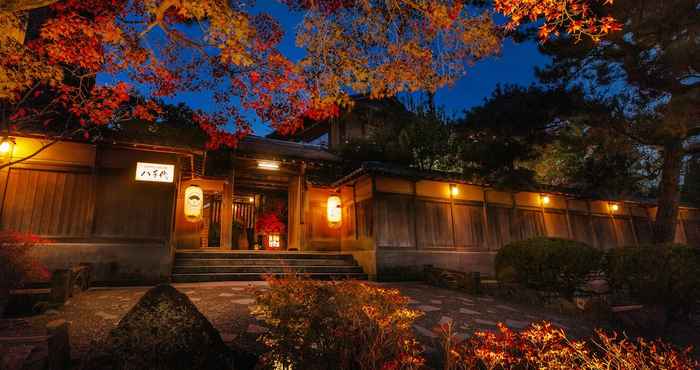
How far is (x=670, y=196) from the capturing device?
41.0ft

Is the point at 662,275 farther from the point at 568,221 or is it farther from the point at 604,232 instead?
the point at 604,232

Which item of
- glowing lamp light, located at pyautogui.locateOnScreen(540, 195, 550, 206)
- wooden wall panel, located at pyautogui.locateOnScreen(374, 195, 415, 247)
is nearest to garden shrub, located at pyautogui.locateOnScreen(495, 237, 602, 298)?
wooden wall panel, located at pyautogui.locateOnScreen(374, 195, 415, 247)

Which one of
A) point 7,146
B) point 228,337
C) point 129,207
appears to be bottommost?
point 228,337

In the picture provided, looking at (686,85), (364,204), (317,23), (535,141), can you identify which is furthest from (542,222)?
(317,23)

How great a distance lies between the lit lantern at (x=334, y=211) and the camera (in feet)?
48.5

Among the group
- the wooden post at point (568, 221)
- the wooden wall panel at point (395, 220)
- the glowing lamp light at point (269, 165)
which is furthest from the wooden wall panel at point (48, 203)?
the wooden post at point (568, 221)

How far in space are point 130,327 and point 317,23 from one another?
255 inches

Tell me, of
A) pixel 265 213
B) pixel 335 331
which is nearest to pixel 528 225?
pixel 265 213

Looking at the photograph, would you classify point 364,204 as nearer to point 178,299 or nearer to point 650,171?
point 178,299

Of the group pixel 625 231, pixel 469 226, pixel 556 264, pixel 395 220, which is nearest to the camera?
pixel 556 264

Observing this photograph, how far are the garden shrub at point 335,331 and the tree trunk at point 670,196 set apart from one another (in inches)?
549

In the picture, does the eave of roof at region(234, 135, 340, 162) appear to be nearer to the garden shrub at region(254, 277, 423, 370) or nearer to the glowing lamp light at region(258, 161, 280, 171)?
the glowing lamp light at region(258, 161, 280, 171)

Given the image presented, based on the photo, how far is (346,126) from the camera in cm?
1931

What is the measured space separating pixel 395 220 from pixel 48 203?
1113 cm
